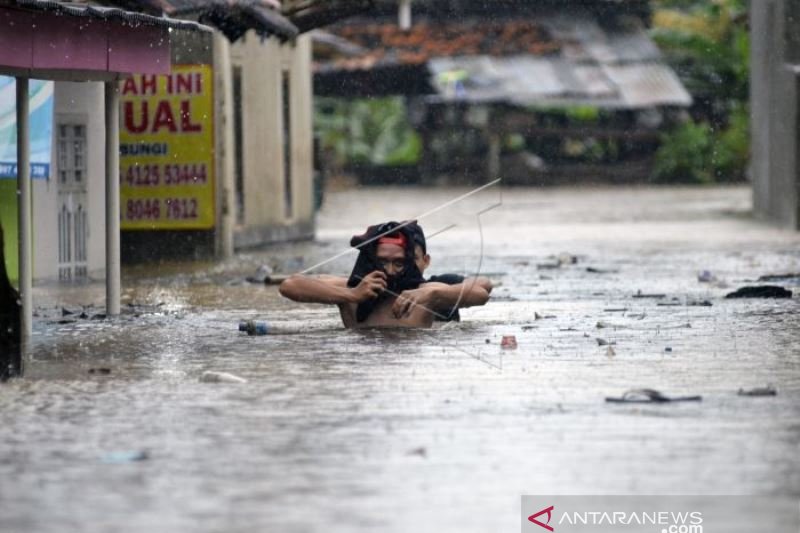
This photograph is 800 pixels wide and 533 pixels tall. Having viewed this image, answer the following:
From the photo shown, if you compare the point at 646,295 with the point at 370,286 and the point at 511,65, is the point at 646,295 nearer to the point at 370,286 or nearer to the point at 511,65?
the point at 370,286

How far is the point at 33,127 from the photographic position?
1658 centimetres

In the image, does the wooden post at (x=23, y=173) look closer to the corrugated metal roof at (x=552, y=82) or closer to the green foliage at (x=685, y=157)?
the corrugated metal roof at (x=552, y=82)

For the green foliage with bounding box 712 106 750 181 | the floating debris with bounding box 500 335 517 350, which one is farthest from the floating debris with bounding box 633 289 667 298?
the green foliage with bounding box 712 106 750 181

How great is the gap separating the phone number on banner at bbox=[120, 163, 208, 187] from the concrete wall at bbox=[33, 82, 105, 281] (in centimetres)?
188

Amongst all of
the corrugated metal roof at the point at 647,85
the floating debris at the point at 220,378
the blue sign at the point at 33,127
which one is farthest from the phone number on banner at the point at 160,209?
the corrugated metal roof at the point at 647,85

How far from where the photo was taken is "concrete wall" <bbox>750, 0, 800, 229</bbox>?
92.6ft

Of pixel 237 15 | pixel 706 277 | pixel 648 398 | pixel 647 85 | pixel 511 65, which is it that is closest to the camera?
pixel 648 398

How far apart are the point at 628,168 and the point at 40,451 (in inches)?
1675

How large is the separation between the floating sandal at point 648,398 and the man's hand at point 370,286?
343 cm

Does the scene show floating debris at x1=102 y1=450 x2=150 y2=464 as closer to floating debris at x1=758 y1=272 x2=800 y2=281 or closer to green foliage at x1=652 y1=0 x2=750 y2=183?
floating debris at x1=758 y1=272 x2=800 y2=281

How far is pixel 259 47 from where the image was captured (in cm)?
2448

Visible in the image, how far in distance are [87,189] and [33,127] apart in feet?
8.44

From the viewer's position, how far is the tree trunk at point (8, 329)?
10.2 m

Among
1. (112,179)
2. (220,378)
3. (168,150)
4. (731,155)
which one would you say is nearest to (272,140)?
(168,150)
